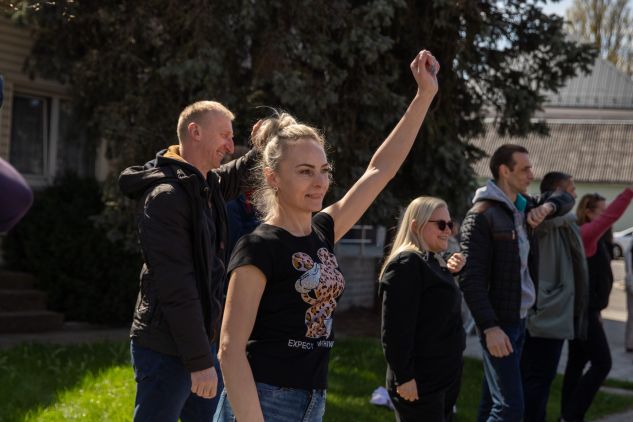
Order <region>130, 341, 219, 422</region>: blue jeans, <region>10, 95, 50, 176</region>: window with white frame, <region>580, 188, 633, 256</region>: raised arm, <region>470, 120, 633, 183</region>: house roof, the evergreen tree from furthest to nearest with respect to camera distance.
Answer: <region>470, 120, 633, 183</region>: house roof, <region>10, 95, 50, 176</region>: window with white frame, the evergreen tree, <region>580, 188, 633, 256</region>: raised arm, <region>130, 341, 219, 422</region>: blue jeans

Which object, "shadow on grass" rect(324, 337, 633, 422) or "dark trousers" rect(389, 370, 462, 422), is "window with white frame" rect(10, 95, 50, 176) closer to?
"shadow on grass" rect(324, 337, 633, 422)

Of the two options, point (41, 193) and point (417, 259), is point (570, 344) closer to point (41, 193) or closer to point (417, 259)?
point (417, 259)

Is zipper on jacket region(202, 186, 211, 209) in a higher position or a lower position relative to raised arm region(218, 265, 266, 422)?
higher

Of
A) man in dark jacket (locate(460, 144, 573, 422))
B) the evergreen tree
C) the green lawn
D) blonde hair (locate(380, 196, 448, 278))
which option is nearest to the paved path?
→ the green lawn

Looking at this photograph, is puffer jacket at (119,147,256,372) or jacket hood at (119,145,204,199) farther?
jacket hood at (119,145,204,199)

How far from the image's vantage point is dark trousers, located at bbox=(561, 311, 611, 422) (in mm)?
7949

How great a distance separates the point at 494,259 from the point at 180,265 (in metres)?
2.91

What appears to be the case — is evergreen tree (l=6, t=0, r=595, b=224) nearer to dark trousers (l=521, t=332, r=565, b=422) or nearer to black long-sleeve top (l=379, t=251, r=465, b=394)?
dark trousers (l=521, t=332, r=565, b=422)

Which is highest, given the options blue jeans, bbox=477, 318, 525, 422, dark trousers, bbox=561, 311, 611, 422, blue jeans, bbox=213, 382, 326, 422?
blue jeans, bbox=213, 382, 326, 422

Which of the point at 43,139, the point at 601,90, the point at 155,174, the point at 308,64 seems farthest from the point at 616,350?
the point at 601,90

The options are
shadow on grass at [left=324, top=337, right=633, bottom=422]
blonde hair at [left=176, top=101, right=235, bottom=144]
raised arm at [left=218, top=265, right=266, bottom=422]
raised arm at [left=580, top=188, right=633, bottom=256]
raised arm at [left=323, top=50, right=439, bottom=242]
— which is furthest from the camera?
raised arm at [left=580, top=188, right=633, bottom=256]

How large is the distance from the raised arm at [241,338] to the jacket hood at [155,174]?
3.00 feet

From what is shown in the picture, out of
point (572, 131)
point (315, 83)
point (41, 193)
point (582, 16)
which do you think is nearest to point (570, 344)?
point (315, 83)

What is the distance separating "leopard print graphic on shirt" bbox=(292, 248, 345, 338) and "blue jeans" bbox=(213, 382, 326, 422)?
8.3 inches
